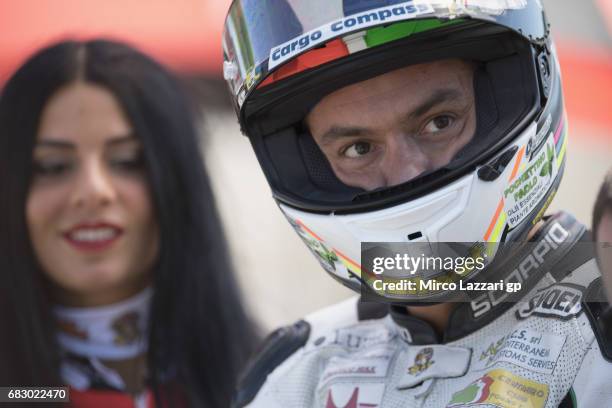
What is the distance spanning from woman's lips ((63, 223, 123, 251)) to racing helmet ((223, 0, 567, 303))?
1.19 m

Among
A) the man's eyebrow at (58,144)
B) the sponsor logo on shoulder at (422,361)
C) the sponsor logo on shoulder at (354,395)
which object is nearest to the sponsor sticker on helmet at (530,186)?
the sponsor logo on shoulder at (422,361)

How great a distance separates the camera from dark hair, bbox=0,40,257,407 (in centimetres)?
269

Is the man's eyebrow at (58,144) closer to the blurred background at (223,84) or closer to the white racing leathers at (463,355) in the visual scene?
the white racing leathers at (463,355)

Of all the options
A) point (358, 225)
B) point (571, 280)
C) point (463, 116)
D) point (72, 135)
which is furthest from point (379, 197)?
point (72, 135)

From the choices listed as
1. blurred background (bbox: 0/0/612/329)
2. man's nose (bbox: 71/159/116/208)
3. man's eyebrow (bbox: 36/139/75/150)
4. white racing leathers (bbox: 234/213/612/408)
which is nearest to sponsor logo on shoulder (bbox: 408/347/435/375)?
white racing leathers (bbox: 234/213/612/408)

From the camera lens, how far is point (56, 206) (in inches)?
106

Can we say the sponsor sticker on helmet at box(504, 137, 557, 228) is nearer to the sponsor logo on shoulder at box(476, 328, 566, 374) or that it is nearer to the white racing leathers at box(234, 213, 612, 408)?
the white racing leathers at box(234, 213, 612, 408)

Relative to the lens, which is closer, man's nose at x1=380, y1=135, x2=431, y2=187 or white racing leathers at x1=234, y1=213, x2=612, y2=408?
white racing leathers at x1=234, y1=213, x2=612, y2=408

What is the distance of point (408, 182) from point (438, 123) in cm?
14

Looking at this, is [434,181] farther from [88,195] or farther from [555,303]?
[88,195]

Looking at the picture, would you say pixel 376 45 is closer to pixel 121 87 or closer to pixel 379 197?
pixel 379 197

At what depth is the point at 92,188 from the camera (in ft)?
8.66

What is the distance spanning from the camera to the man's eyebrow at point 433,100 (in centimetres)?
149

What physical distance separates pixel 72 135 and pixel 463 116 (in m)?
1.50
